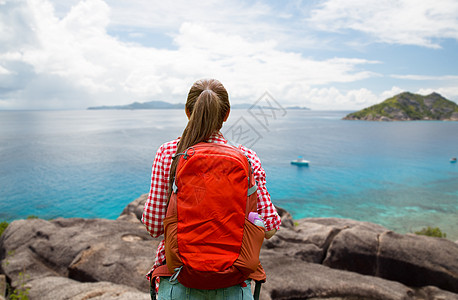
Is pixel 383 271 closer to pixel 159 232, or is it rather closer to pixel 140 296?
pixel 140 296

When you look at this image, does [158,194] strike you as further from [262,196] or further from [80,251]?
[80,251]

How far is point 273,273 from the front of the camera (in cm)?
798

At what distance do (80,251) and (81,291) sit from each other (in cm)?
411

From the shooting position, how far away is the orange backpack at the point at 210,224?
79.7 inches

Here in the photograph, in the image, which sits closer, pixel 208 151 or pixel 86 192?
pixel 208 151

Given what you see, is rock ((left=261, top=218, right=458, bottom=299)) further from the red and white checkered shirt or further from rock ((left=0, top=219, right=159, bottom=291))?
the red and white checkered shirt

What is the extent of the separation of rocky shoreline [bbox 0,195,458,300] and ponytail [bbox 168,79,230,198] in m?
5.15

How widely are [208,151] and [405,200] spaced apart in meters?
45.1

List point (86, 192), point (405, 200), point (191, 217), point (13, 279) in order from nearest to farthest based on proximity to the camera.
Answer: point (191, 217) < point (13, 279) < point (405, 200) < point (86, 192)

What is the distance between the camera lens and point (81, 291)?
21.9ft

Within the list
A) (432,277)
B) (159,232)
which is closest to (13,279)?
(159,232)

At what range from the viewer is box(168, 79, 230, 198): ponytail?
221 cm

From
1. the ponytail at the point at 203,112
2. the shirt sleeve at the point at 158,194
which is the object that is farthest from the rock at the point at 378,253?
the ponytail at the point at 203,112

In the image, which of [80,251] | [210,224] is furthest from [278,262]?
[210,224]
